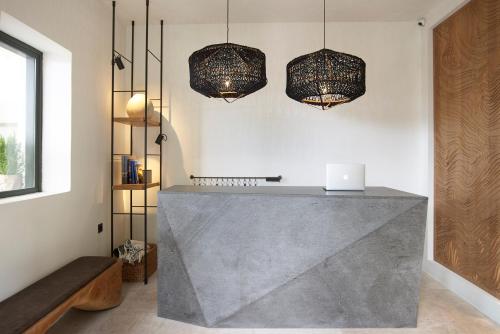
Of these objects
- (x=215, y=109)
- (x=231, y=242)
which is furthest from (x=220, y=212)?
(x=215, y=109)

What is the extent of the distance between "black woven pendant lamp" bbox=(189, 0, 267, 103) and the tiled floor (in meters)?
1.87

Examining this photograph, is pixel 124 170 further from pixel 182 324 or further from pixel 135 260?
pixel 182 324

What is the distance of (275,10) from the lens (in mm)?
3795

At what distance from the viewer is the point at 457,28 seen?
334cm

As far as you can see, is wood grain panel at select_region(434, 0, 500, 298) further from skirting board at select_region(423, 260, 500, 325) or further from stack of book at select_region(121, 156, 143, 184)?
stack of book at select_region(121, 156, 143, 184)

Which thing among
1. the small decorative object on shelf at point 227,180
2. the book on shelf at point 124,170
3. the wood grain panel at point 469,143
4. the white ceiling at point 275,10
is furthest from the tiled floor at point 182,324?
the white ceiling at point 275,10

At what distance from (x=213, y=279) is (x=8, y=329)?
4.19 ft

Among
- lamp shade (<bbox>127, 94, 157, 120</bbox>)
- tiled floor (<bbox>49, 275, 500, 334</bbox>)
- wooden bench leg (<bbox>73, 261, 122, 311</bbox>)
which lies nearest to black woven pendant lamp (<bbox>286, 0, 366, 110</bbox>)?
lamp shade (<bbox>127, 94, 157, 120</bbox>)

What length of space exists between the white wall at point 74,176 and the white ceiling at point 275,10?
483 mm

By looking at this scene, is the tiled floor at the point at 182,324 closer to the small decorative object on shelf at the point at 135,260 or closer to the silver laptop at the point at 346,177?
the small decorative object on shelf at the point at 135,260

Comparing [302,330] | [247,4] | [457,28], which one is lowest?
[302,330]

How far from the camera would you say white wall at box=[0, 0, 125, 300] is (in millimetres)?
2305

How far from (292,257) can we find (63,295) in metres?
1.56

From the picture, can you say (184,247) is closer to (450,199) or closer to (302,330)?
(302,330)
